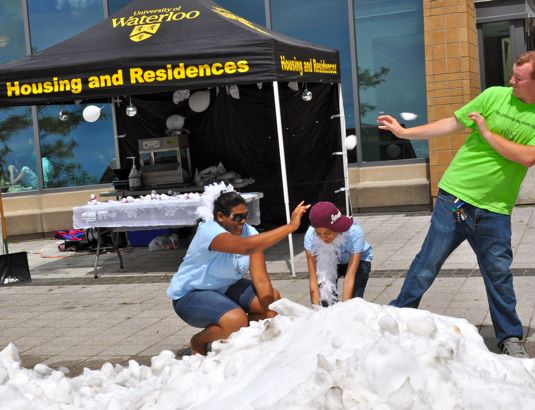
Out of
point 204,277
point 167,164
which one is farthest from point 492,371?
point 167,164

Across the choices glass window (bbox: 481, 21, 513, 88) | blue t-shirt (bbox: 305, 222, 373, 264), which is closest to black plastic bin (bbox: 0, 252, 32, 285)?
blue t-shirt (bbox: 305, 222, 373, 264)

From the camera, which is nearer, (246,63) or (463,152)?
(463,152)

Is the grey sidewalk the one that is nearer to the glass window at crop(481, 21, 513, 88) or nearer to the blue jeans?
the blue jeans

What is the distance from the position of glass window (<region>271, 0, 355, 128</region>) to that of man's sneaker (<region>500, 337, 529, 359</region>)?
8.89 meters

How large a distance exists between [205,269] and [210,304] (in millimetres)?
275

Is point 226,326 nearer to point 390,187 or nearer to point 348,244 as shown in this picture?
point 348,244

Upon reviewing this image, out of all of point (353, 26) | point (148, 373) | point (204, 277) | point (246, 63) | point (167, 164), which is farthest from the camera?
point (353, 26)

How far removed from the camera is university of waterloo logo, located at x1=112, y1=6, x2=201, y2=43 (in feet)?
32.9

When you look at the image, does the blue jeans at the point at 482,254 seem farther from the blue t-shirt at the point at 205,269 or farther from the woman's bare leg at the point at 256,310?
the blue t-shirt at the point at 205,269

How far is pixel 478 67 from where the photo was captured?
43.8ft

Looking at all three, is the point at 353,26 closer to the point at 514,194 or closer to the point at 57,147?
the point at 57,147

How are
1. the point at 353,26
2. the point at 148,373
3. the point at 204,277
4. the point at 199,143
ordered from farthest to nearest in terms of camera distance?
1. the point at 353,26
2. the point at 199,143
3. the point at 204,277
4. the point at 148,373

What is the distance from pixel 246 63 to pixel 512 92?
4.29 metres

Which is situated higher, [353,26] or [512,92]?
[353,26]
